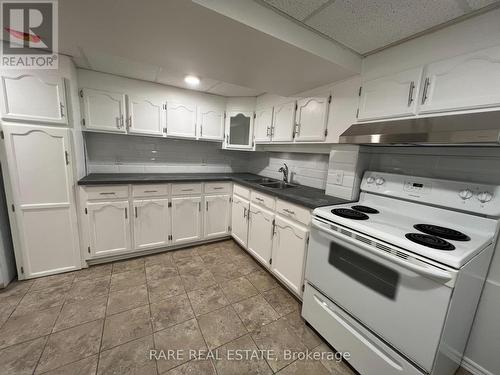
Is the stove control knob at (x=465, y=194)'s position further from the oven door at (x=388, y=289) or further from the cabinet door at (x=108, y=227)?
the cabinet door at (x=108, y=227)

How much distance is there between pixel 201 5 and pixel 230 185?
6.67 feet

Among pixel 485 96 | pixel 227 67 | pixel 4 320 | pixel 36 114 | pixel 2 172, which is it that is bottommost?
pixel 4 320

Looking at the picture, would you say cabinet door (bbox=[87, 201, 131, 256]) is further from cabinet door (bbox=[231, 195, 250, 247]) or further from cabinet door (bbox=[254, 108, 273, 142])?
cabinet door (bbox=[254, 108, 273, 142])

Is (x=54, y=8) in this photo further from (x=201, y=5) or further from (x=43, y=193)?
(x=43, y=193)

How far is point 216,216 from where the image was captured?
279cm

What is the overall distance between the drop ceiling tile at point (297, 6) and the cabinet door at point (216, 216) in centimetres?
206

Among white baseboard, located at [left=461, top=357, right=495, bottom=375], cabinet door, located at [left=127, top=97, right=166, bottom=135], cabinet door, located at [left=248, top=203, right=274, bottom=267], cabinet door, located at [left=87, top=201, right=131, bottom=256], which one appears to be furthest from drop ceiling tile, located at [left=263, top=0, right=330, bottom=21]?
white baseboard, located at [left=461, top=357, right=495, bottom=375]

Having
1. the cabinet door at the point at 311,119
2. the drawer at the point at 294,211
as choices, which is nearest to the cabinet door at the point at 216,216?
the drawer at the point at 294,211

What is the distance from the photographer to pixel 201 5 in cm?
97

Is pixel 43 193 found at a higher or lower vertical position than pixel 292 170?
lower

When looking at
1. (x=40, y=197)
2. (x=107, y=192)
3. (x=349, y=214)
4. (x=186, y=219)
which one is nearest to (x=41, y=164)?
(x=40, y=197)

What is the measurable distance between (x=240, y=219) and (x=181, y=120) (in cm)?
152

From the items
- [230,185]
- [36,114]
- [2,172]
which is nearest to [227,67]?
[230,185]

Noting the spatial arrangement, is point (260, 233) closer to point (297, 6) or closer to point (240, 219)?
point (240, 219)
